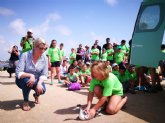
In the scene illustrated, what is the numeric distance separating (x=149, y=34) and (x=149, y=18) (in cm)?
54

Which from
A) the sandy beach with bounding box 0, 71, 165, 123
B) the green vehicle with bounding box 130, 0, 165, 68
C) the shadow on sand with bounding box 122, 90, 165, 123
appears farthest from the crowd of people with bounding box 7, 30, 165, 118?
the green vehicle with bounding box 130, 0, 165, 68

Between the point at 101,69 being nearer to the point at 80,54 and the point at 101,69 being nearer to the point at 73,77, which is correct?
the point at 73,77

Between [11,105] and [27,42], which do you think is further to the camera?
[27,42]

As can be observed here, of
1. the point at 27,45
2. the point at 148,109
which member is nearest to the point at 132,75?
the point at 148,109

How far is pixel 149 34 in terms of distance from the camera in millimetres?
5203

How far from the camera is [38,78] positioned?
4641 mm

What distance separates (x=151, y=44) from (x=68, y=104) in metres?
2.48

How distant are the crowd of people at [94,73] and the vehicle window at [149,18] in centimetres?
68

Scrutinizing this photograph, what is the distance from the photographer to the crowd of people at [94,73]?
3910 mm

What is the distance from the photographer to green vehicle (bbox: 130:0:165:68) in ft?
16.1

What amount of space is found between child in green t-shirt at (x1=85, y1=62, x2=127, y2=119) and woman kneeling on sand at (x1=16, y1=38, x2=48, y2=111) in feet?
3.78

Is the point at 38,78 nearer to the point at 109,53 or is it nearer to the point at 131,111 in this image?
the point at 131,111

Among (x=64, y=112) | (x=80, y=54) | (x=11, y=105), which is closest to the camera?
(x=64, y=112)

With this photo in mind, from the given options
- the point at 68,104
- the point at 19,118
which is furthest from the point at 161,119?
the point at 19,118
